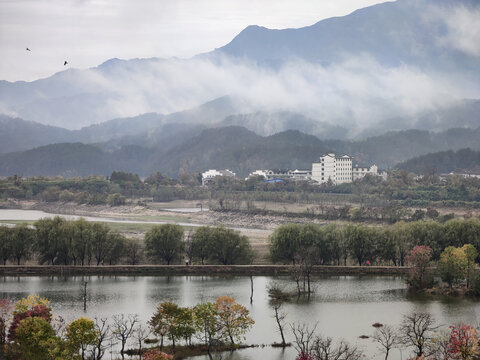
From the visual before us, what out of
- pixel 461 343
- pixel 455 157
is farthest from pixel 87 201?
pixel 455 157

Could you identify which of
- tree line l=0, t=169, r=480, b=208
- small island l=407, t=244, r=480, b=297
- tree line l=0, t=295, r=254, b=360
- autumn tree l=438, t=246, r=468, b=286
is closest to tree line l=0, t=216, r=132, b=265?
tree line l=0, t=295, r=254, b=360

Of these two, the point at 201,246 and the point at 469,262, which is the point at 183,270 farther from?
the point at 469,262

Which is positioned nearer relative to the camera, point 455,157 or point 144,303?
point 144,303

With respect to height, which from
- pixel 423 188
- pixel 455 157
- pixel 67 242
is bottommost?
pixel 67 242

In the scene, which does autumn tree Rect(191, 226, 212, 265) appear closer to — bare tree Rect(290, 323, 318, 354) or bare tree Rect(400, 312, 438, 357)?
bare tree Rect(290, 323, 318, 354)

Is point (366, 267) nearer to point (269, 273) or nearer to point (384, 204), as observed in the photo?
point (269, 273)

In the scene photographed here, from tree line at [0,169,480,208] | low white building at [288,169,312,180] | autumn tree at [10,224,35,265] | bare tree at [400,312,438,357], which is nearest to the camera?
bare tree at [400,312,438,357]
